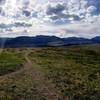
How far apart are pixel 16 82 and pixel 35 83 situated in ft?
10.9

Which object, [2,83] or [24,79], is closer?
[2,83]

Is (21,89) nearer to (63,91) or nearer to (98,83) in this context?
(63,91)

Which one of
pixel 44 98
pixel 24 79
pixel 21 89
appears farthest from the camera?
pixel 24 79

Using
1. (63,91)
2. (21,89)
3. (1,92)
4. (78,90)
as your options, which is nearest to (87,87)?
(78,90)

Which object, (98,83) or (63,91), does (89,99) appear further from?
(98,83)

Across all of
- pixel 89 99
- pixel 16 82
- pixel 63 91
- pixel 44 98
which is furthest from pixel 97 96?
pixel 16 82

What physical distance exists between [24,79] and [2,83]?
5.15 meters

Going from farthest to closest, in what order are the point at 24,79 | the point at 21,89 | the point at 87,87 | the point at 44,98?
the point at 24,79, the point at 87,87, the point at 21,89, the point at 44,98

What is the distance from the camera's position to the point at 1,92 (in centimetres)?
3638

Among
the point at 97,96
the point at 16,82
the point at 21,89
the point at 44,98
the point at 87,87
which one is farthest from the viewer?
the point at 16,82

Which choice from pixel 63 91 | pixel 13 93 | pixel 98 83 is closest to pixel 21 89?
pixel 13 93

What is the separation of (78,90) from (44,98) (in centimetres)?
774

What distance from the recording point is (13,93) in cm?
3547

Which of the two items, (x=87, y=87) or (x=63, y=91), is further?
(x=87, y=87)
